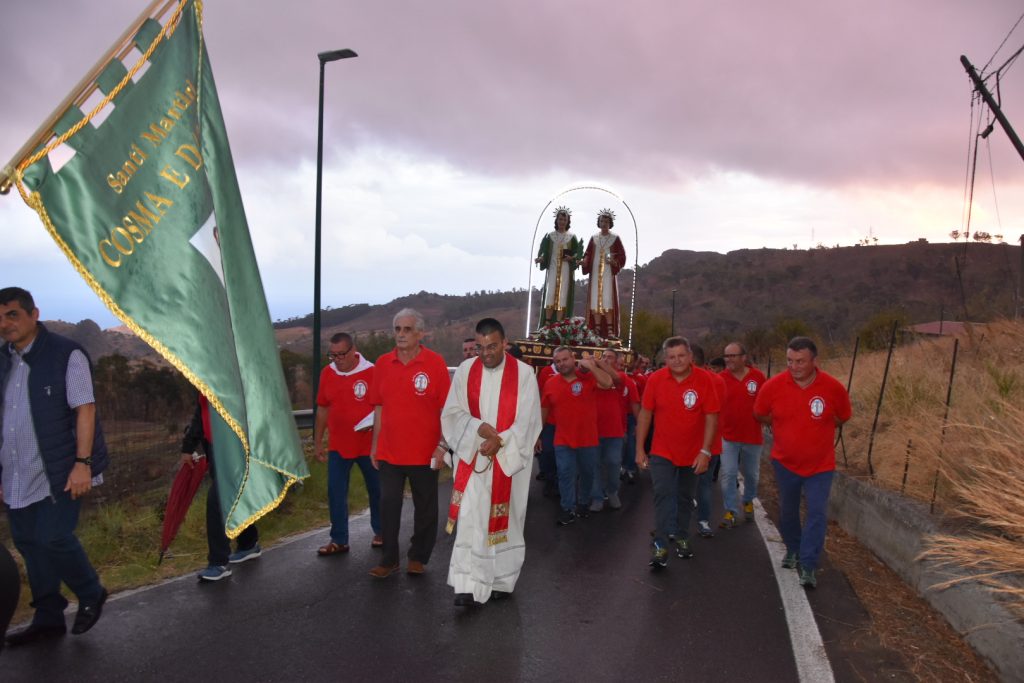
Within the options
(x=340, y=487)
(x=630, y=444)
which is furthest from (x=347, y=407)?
(x=630, y=444)

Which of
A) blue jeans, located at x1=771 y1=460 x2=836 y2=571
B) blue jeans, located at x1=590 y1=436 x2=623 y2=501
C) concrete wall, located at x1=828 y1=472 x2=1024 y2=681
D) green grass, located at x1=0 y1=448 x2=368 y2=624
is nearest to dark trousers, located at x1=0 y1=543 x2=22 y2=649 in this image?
green grass, located at x1=0 y1=448 x2=368 y2=624

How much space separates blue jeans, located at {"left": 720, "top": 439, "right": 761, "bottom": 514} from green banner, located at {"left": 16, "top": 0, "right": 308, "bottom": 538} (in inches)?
225

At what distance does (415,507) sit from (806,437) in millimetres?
3129

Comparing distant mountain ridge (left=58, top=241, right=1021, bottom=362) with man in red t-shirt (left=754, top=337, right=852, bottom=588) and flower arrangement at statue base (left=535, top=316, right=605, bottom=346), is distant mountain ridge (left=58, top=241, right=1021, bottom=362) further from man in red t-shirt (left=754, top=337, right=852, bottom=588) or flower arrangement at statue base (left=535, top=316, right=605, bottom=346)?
man in red t-shirt (left=754, top=337, right=852, bottom=588)

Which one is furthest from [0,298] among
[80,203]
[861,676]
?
[861,676]

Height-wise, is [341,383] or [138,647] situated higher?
[341,383]

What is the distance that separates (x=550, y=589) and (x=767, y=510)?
4.47 meters

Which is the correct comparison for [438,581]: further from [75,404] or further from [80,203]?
[80,203]

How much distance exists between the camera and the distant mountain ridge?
234 feet

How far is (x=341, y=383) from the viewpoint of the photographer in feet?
24.3

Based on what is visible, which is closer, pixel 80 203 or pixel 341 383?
pixel 80 203

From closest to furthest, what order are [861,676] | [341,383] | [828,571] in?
[861,676] → [828,571] → [341,383]

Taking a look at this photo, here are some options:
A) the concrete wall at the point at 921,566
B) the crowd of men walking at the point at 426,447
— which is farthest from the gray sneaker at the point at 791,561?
the concrete wall at the point at 921,566

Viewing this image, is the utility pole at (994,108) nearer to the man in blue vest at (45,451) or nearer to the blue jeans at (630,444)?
the blue jeans at (630,444)
